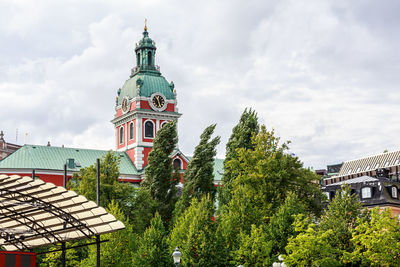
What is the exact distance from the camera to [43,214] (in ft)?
122

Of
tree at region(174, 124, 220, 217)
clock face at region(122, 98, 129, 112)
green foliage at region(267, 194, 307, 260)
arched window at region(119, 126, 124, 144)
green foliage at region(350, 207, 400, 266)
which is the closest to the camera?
green foliage at region(350, 207, 400, 266)

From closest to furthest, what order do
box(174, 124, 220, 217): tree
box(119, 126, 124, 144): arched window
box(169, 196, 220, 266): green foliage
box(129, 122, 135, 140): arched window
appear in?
1. box(169, 196, 220, 266): green foliage
2. box(174, 124, 220, 217): tree
3. box(129, 122, 135, 140): arched window
4. box(119, 126, 124, 144): arched window

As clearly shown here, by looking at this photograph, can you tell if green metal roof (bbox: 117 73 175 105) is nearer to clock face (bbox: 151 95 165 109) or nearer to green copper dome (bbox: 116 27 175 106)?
green copper dome (bbox: 116 27 175 106)

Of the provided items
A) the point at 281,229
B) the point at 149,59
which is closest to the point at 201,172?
the point at 281,229

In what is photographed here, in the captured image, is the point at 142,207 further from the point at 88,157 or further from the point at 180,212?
the point at 88,157

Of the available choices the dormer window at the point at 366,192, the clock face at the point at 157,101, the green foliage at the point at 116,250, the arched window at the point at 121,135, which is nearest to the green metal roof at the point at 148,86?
the clock face at the point at 157,101

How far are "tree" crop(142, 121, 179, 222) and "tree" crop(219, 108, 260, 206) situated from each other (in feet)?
20.4

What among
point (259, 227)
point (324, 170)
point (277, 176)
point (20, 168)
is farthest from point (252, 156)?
point (324, 170)

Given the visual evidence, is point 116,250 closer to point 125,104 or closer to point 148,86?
point 148,86

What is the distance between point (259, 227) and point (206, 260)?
5033 mm

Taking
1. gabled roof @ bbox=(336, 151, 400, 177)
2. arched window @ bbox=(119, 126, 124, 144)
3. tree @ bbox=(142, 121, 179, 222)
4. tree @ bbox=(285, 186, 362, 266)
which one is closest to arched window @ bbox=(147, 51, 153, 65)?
arched window @ bbox=(119, 126, 124, 144)

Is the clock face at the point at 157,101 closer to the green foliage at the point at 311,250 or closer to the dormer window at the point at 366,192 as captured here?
the dormer window at the point at 366,192

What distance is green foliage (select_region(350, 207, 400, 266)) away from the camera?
37.6 meters

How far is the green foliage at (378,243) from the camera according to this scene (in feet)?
123
